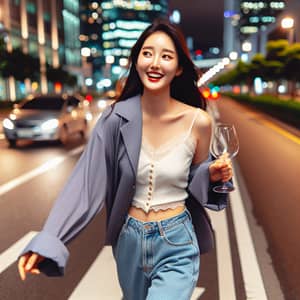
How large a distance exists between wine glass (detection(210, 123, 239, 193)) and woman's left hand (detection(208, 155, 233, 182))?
0.10 ft

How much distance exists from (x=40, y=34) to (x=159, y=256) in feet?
240

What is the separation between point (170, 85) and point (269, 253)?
3193 millimetres

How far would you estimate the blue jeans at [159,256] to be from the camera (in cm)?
190

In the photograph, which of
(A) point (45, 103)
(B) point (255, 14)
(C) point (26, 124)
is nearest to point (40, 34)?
(A) point (45, 103)

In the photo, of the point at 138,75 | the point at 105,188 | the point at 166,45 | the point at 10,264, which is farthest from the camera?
the point at 10,264

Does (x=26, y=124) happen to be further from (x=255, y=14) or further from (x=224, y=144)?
(x=255, y=14)

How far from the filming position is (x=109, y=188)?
2041 millimetres

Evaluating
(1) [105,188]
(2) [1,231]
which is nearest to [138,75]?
(1) [105,188]

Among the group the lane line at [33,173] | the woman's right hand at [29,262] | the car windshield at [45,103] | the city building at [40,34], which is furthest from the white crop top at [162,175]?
the city building at [40,34]

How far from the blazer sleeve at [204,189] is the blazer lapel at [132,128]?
0.92 feet

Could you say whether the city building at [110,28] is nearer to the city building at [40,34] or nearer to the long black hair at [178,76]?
the city building at [40,34]

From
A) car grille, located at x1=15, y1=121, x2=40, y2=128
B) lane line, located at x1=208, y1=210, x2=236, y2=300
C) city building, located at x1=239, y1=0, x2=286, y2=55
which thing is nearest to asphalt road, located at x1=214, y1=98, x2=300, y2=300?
lane line, located at x1=208, y1=210, x2=236, y2=300

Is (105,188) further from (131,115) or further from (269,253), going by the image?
(269,253)

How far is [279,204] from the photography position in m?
7.21
